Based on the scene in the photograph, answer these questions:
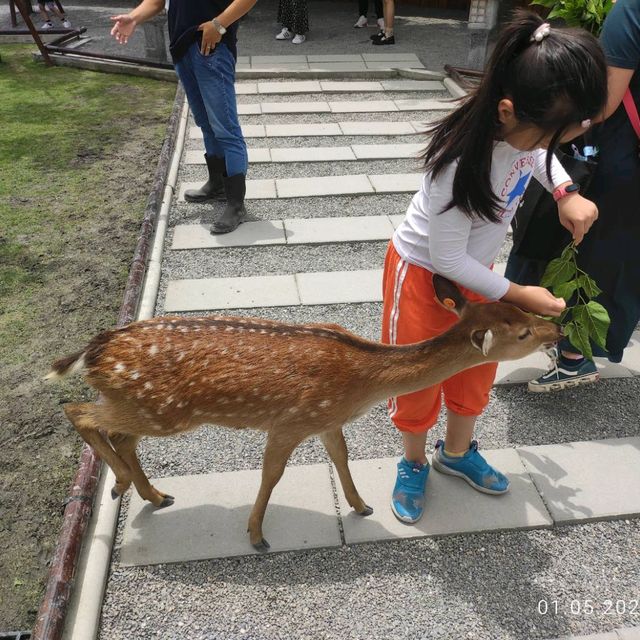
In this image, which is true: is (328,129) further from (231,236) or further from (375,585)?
Result: (375,585)

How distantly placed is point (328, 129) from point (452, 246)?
18.9 ft

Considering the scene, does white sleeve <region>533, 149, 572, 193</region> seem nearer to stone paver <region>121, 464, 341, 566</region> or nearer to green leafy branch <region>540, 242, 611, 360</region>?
green leafy branch <region>540, 242, 611, 360</region>

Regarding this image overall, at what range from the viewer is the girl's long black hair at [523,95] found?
184 centimetres

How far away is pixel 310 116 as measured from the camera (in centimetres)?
795

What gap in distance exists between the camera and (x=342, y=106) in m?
8.22

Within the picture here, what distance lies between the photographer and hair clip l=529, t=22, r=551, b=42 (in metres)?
1.85

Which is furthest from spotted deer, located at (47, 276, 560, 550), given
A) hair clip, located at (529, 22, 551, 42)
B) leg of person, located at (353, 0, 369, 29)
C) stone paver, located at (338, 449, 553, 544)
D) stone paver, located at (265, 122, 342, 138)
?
leg of person, located at (353, 0, 369, 29)

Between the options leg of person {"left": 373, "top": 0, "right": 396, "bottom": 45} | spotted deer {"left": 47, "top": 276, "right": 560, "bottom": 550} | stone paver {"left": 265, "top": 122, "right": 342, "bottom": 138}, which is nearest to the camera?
spotted deer {"left": 47, "top": 276, "right": 560, "bottom": 550}

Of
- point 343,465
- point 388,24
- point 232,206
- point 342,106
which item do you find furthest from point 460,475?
point 388,24

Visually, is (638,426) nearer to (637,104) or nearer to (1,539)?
(637,104)

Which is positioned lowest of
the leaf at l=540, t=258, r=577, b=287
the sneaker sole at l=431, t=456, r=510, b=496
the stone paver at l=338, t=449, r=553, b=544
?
the stone paver at l=338, t=449, r=553, b=544

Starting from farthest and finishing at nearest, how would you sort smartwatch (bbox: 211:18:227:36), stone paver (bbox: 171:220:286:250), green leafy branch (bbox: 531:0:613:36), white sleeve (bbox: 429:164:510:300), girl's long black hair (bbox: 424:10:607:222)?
1. stone paver (bbox: 171:220:286:250)
2. smartwatch (bbox: 211:18:227:36)
3. green leafy branch (bbox: 531:0:613:36)
4. white sleeve (bbox: 429:164:510:300)
5. girl's long black hair (bbox: 424:10:607:222)

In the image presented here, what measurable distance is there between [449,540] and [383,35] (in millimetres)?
10090

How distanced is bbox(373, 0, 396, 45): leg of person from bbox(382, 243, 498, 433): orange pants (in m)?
9.28
